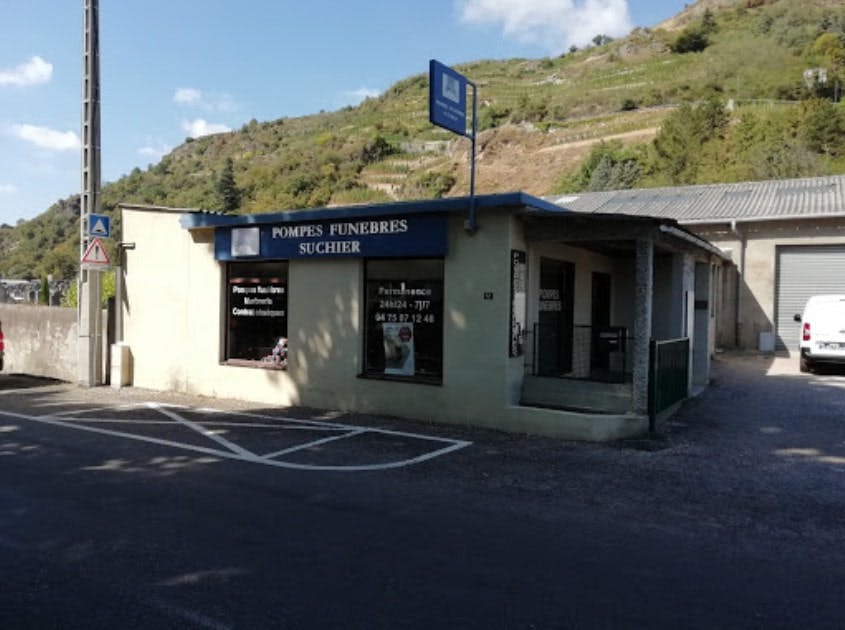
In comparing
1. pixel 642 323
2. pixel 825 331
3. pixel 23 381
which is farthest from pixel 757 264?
pixel 23 381

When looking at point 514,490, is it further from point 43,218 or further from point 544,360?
point 43,218

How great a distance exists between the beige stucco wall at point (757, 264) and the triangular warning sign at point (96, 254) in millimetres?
17661

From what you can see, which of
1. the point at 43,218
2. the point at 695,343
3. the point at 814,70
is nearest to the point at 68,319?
the point at 695,343

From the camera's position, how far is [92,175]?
1287cm

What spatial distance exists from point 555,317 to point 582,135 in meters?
Answer: 74.8

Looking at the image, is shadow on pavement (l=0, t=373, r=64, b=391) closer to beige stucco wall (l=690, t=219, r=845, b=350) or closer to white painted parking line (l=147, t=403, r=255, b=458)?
white painted parking line (l=147, t=403, r=255, b=458)

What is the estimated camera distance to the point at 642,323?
28.5ft

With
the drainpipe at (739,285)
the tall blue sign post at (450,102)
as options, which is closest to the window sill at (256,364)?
the tall blue sign post at (450,102)

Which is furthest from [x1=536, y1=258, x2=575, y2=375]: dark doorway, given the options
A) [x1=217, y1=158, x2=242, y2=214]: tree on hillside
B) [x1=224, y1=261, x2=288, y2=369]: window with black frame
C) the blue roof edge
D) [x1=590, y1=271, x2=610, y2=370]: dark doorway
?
[x1=217, y1=158, x2=242, y2=214]: tree on hillside

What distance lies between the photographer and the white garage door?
19.8 meters

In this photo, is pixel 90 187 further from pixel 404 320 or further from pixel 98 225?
pixel 404 320

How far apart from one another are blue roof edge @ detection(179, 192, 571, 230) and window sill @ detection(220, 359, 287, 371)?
2.39 m

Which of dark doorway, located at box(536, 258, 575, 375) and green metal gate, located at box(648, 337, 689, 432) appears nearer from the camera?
green metal gate, located at box(648, 337, 689, 432)

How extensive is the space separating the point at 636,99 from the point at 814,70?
841 inches
